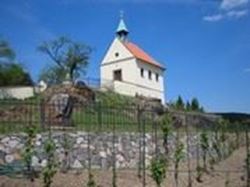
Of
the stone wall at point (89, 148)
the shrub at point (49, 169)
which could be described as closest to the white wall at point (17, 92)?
the stone wall at point (89, 148)

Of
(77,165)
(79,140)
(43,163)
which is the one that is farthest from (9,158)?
(79,140)

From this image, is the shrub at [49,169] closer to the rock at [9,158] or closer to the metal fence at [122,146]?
the metal fence at [122,146]

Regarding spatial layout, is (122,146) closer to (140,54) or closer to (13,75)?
(13,75)

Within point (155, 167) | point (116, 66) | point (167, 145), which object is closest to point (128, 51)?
point (116, 66)

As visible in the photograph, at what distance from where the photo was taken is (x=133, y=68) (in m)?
38.2

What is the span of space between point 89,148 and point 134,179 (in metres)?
1.72

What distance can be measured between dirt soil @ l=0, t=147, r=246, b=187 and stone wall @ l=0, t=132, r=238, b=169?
71cm

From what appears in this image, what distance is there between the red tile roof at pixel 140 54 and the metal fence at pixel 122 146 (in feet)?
75.1

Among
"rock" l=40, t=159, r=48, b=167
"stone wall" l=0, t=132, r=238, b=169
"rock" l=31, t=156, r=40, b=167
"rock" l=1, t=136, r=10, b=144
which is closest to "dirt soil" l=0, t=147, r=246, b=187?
"rock" l=40, t=159, r=48, b=167

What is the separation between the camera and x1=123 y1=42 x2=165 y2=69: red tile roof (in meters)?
39.3

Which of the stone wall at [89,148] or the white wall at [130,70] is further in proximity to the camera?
the white wall at [130,70]

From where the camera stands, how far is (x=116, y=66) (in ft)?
129

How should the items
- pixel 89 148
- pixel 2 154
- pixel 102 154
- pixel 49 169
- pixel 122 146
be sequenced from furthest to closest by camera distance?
pixel 122 146 < pixel 102 154 < pixel 89 148 < pixel 2 154 < pixel 49 169

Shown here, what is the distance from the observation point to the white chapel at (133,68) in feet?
124
